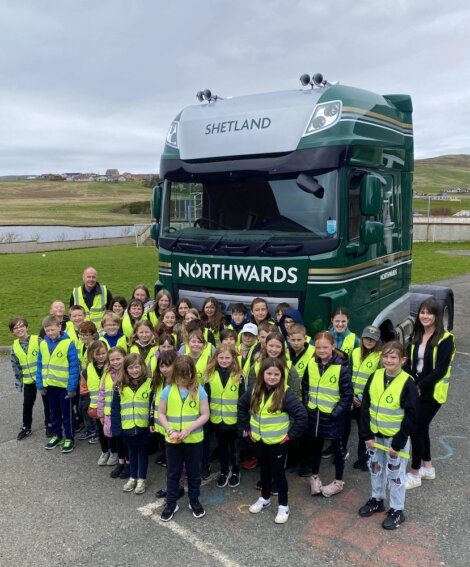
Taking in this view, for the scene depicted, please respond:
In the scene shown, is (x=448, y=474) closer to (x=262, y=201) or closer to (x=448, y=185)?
(x=262, y=201)

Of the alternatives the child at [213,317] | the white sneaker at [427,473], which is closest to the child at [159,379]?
the child at [213,317]

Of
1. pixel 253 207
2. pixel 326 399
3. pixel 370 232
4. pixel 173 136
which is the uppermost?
pixel 173 136

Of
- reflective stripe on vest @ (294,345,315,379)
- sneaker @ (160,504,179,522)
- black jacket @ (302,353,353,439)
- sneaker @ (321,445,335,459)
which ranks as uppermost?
reflective stripe on vest @ (294,345,315,379)

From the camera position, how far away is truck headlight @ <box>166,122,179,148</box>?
641 centimetres

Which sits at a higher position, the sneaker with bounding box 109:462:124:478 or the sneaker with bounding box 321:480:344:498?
the sneaker with bounding box 321:480:344:498

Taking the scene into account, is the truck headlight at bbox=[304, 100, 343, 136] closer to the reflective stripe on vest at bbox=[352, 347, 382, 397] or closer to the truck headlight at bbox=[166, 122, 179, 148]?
the truck headlight at bbox=[166, 122, 179, 148]

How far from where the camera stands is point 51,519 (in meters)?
4.26

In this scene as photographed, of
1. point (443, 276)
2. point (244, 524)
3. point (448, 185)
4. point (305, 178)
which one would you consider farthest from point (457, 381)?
point (448, 185)

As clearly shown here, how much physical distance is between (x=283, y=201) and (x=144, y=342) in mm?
2232

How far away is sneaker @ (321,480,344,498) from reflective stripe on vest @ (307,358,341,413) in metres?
0.73

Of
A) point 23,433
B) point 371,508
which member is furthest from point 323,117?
point 23,433

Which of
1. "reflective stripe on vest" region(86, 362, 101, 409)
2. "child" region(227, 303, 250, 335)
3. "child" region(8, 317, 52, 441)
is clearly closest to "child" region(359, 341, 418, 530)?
"child" region(227, 303, 250, 335)

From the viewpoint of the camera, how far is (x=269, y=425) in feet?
13.7

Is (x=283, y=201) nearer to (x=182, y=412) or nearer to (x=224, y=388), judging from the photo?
(x=224, y=388)
